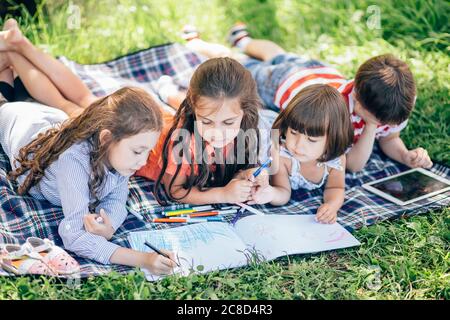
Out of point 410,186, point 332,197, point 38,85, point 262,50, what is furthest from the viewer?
point 262,50

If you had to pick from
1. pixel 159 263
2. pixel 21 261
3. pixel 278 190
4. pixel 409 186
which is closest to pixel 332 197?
pixel 278 190

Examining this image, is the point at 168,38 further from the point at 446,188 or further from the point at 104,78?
the point at 446,188

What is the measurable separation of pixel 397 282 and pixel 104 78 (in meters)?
2.18

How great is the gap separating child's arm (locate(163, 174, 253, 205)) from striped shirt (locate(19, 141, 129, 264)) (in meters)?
0.26

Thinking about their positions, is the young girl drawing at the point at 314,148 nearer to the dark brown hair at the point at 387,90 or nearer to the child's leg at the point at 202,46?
the dark brown hair at the point at 387,90

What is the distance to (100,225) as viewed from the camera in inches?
101

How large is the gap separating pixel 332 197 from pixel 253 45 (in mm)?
1513

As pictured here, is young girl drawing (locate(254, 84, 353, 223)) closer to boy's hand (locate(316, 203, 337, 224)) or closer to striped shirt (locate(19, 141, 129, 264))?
boy's hand (locate(316, 203, 337, 224))

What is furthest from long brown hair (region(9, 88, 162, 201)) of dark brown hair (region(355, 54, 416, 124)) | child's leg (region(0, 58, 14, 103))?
dark brown hair (region(355, 54, 416, 124))

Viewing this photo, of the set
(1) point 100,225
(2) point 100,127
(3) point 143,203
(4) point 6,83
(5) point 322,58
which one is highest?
(2) point 100,127

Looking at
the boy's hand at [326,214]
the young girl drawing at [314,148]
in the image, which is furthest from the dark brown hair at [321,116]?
the boy's hand at [326,214]

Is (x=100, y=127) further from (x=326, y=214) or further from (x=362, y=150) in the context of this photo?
(x=362, y=150)

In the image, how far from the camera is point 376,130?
3.30 m
